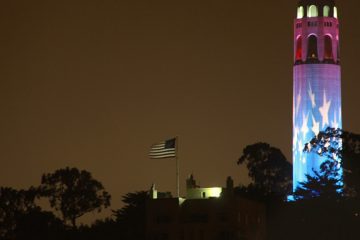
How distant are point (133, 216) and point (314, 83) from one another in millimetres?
26268

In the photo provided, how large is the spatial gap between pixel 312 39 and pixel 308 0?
4.37 metres

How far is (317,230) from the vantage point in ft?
554

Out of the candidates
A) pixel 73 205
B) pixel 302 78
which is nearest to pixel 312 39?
pixel 302 78

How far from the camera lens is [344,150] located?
18350 cm

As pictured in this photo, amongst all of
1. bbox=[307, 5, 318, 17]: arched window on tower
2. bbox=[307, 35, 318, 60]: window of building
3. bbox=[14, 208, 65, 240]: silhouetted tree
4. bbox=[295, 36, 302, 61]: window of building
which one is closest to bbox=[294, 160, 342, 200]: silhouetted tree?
bbox=[307, 35, 318, 60]: window of building

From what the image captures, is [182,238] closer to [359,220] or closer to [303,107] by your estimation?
[359,220]

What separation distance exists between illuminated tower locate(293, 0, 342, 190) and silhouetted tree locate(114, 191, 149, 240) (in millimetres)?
17197

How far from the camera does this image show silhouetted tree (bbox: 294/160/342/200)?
17725 cm

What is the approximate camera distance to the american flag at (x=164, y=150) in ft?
530

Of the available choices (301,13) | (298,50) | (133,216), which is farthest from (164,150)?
(301,13)

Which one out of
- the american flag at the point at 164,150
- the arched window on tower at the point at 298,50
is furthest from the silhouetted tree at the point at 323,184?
the american flag at the point at 164,150

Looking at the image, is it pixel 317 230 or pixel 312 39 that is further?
pixel 312 39

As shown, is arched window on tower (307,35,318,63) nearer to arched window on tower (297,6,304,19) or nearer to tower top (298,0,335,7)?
arched window on tower (297,6,304,19)

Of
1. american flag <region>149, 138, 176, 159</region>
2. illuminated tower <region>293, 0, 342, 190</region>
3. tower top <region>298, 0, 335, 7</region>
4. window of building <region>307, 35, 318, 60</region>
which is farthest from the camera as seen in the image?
tower top <region>298, 0, 335, 7</region>
